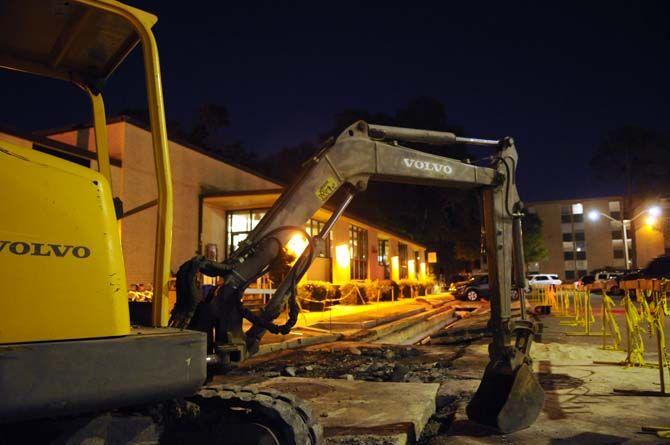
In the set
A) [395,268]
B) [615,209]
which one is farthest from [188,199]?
[615,209]

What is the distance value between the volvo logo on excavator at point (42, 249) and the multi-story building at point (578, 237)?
100m

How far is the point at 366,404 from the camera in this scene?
19.6 ft

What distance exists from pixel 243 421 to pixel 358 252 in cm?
2708

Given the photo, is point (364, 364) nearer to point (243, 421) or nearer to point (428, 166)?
point (428, 166)

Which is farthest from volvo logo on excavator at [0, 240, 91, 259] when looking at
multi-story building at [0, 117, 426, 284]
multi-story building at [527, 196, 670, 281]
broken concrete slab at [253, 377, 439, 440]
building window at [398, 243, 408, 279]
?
multi-story building at [527, 196, 670, 281]

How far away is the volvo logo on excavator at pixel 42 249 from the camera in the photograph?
2.35 metres

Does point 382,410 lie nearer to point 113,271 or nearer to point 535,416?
point 535,416

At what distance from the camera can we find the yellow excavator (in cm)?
239

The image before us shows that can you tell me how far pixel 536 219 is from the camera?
245ft

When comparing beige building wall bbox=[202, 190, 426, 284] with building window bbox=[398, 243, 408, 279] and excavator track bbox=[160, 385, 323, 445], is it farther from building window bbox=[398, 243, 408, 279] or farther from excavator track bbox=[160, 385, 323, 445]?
excavator track bbox=[160, 385, 323, 445]

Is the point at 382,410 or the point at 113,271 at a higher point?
the point at 113,271

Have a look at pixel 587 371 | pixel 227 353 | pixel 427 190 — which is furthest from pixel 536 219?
pixel 227 353

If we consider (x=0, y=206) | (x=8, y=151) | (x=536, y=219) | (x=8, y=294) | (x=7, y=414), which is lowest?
(x=7, y=414)

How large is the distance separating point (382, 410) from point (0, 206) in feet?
14.4
